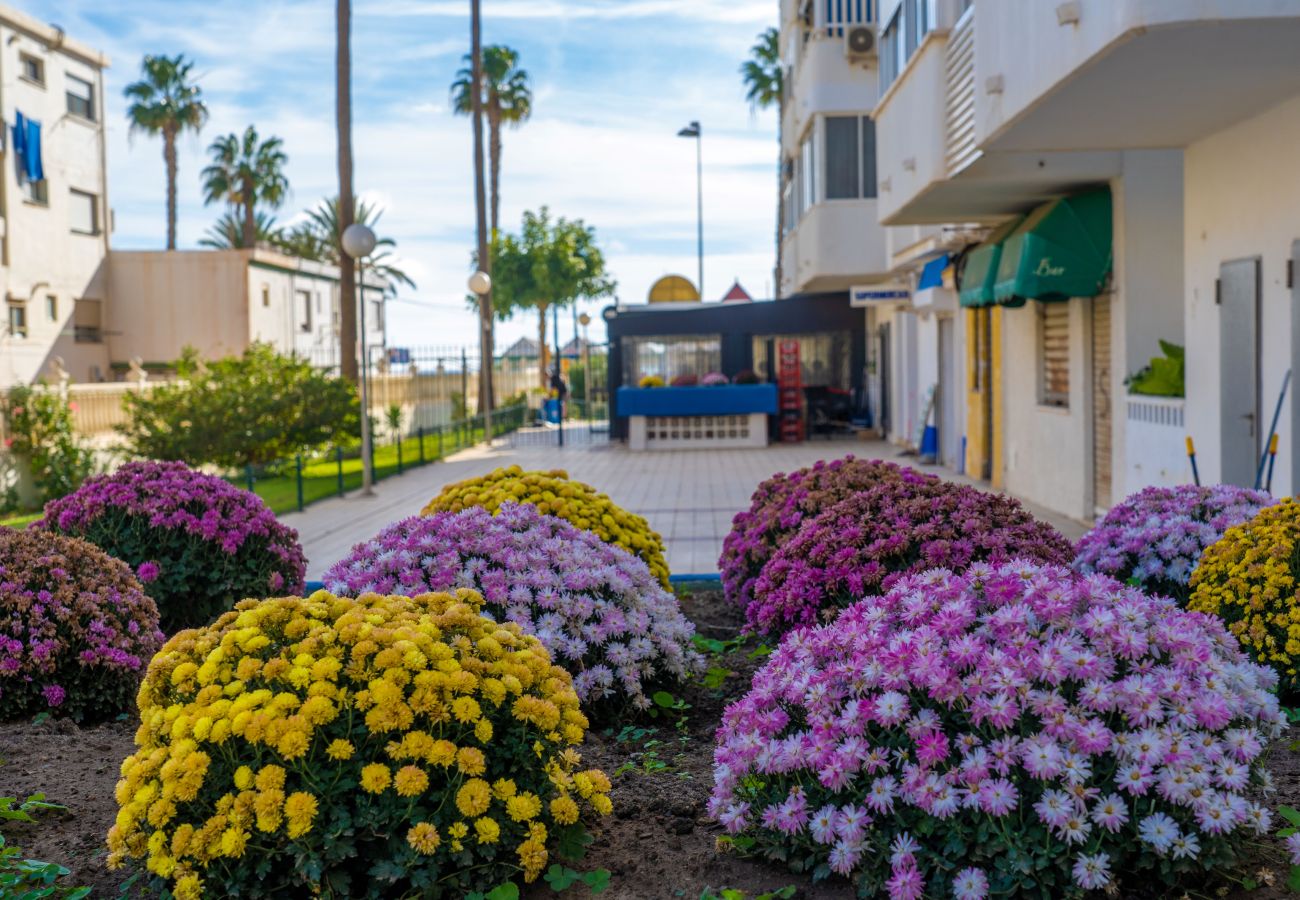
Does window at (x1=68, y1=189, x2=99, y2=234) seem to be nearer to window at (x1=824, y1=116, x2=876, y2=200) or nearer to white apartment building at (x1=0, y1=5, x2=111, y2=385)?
white apartment building at (x1=0, y1=5, x2=111, y2=385)

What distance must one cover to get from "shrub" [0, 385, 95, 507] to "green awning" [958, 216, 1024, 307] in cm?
1389

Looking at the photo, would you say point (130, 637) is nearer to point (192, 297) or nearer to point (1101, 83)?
point (1101, 83)

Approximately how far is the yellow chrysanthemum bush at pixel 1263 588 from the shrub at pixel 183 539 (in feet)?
15.3

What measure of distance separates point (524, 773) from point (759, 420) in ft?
87.5

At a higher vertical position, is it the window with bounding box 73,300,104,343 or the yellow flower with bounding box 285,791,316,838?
the window with bounding box 73,300,104,343

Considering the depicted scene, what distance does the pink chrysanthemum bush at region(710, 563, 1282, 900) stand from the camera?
11.1 feet

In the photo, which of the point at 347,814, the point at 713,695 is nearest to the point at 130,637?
the point at 713,695

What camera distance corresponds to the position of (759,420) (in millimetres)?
30344

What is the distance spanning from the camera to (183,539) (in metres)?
7.72

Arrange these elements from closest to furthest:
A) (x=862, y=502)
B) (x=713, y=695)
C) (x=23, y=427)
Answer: (x=713, y=695), (x=862, y=502), (x=23, y=427)

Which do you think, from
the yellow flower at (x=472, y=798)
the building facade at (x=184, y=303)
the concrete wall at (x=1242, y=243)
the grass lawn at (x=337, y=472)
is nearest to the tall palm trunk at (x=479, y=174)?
the grass lawn at (x=337, y=472)

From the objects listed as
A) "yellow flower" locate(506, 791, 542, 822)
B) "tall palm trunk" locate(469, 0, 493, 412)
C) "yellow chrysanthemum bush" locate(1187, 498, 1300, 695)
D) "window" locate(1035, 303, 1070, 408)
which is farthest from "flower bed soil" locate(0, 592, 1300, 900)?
"tall palm trunk" locate(469, 0, 493, 412)

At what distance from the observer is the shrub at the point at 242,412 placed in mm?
24172

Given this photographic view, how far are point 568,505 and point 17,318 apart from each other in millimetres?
42033
